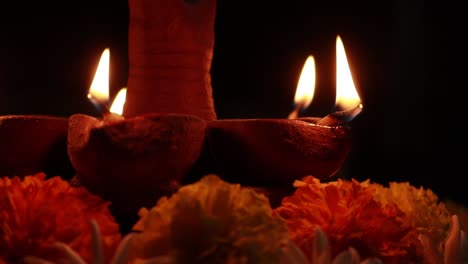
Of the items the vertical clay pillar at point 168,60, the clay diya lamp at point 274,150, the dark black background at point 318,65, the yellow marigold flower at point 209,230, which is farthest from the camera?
the dark black background at point 318,65

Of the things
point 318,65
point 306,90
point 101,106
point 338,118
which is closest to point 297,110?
point 306,90

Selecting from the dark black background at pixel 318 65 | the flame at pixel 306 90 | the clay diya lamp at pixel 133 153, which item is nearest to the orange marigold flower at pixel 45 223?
the clay diya lamp at pixel 133 153

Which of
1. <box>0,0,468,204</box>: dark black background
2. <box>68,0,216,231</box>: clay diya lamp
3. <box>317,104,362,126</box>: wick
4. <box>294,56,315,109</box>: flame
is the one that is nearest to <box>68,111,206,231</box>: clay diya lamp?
<box>68,0,216,231</box>: clay diya lamp

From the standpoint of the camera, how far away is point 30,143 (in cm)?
44

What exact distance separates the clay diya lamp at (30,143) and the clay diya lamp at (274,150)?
0.39 ft

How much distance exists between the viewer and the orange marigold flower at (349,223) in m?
0.37

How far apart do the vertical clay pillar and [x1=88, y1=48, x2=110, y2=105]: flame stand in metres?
0.04

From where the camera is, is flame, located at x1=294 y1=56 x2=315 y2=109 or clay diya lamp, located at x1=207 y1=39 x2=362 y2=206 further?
flame, located at x1=294 y1=56 x2=315 y2=109

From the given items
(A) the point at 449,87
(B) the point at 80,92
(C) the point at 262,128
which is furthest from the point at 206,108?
(A) the point at 449,87

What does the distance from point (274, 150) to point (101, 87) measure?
6.0 inches

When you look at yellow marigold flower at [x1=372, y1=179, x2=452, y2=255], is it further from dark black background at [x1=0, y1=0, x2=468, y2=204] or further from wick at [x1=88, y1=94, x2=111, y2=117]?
dark black background at [x1=0, y1=0, x2=468, y2=204]

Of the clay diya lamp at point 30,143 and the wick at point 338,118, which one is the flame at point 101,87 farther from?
the wick at point 338,118

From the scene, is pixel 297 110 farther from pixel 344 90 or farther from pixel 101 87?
pixel 101 87

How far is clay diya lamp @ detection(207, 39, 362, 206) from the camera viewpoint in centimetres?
42
